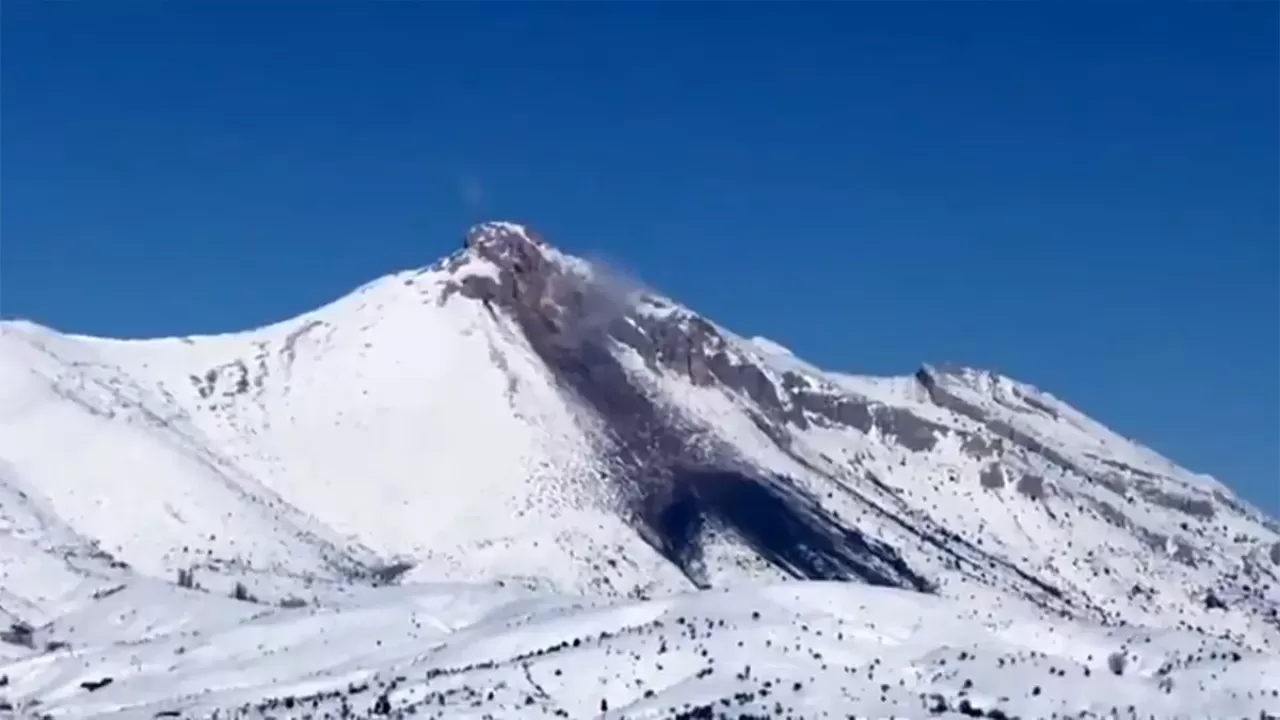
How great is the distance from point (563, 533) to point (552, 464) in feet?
33.1

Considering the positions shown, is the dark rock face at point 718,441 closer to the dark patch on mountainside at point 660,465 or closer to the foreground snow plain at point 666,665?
the dark patch on mountainside at point 660,465

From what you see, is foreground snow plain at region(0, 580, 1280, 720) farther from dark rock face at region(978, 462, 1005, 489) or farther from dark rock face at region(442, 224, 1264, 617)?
dark rock face at region(978, 462, 1005, 489)

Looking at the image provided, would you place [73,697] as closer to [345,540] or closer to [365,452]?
[345,540]

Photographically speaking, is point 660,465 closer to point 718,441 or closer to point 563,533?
point 718,441

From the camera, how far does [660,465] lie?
511 ft

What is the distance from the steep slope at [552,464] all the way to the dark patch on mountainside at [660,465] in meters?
0.19

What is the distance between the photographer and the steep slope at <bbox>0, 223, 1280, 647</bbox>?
133 m

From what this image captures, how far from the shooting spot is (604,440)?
157 m

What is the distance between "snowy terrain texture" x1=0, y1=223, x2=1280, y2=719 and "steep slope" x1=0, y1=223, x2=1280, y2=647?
324mm

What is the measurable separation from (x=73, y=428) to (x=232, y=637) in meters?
47.2

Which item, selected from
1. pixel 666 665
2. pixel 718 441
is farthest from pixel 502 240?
pixel 666 665

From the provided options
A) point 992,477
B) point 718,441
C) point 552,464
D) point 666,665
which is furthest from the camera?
point 992,477

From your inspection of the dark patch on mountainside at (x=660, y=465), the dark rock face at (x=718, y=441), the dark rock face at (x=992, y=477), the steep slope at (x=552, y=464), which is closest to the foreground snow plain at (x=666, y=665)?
the steep slope at (x=552, y=464)

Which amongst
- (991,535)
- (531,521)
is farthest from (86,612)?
(991,535)
